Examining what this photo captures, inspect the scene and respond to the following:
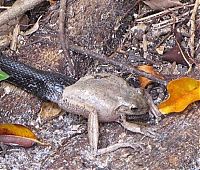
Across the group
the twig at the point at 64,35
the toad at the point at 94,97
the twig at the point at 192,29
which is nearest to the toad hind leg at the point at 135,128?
the toad at the point at 94,97

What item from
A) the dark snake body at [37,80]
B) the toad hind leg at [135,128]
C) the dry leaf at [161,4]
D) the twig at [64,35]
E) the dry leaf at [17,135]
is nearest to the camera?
the toad hind leg at [135,128]

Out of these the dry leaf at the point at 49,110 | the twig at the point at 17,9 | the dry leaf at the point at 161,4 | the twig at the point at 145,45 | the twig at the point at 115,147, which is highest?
the twig at the point at 17,9

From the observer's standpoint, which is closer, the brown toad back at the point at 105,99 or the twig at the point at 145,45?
the brown toad back at the point at 105,99

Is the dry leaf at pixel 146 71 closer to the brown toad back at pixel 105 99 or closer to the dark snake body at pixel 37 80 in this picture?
the brown toad back at pixel 105 99

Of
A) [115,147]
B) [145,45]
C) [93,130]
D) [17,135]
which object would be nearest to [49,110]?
[17,135]

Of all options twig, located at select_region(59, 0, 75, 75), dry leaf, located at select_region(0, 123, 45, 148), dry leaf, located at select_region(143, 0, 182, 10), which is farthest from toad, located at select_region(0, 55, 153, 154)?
dry leaf, located at select_region(143, 0, 182, 10)

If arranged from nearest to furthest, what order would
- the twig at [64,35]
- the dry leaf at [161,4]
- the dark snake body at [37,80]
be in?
1. the dark snake body at [37,80]
2. the twig at [64,35]
3. the dry leaf at [161,4]

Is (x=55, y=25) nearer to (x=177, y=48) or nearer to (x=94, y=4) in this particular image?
(x=94, y=4)
